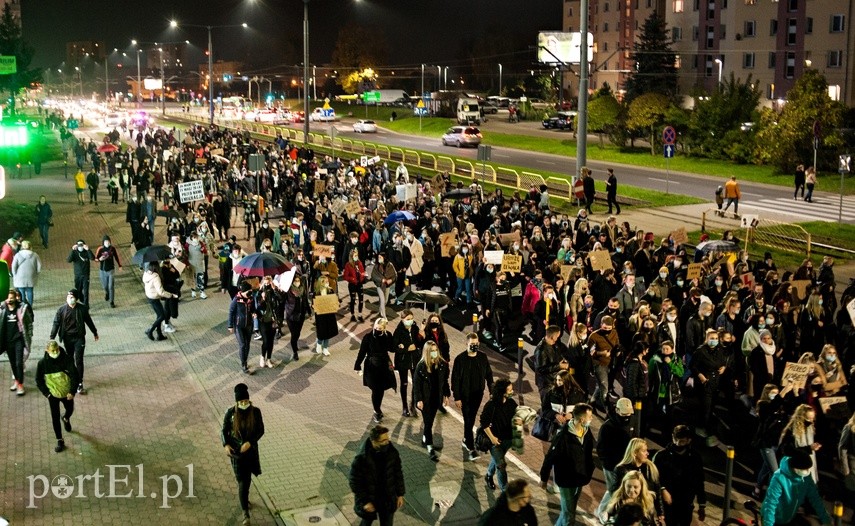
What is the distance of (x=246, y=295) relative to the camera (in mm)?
14750

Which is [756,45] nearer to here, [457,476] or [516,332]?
[516,332]

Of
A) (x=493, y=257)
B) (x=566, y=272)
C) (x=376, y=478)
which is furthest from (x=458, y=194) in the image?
(x=376, y=478)

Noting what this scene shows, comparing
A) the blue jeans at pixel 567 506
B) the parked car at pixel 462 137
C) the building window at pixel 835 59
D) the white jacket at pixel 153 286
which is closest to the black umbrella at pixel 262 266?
the white jacket at pixel 153 286

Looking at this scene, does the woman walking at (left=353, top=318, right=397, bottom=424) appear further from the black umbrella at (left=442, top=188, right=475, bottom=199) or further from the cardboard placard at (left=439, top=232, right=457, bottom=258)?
the black umbrella at (left=442, top=188, right=475, bottom=199)

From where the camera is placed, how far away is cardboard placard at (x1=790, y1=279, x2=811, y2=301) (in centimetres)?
1542

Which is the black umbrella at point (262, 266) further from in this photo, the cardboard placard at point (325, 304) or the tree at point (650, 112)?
the tree at point (650, 112)

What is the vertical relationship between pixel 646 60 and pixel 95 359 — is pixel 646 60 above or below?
above

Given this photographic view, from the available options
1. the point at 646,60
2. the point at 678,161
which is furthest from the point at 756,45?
the point at 678,161

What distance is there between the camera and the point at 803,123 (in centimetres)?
4094

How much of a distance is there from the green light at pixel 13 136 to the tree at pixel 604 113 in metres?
34.4

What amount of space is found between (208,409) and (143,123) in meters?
59.8

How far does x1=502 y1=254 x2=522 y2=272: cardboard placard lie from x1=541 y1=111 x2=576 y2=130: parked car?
188 ft

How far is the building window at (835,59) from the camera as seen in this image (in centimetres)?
6431


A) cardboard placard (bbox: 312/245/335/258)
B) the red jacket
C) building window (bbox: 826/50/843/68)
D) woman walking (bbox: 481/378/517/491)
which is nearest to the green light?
the red jacket
